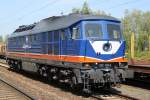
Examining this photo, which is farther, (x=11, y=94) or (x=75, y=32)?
(x=11, y=94)

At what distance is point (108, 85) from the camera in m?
16.0

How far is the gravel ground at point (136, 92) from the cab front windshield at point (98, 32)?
239 centimetres

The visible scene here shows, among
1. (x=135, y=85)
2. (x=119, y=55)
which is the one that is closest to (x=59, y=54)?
(x=119, y=55)

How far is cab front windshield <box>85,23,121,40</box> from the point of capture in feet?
49.5

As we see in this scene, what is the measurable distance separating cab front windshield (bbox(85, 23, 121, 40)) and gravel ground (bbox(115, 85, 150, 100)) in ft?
7.85

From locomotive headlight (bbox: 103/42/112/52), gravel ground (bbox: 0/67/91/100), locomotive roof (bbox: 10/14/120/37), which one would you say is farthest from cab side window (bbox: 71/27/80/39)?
gravel ground (bbox: 0/67/91/100)

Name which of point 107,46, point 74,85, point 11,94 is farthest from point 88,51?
point 11,94

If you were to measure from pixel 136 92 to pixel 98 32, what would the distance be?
3041mm

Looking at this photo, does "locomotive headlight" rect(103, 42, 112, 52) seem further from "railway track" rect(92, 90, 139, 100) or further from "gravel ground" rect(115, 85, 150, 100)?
"gravel ground" rect(115, 85, 150, 100)

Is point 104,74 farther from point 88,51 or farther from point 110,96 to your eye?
point 88,51

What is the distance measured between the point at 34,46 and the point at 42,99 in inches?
284

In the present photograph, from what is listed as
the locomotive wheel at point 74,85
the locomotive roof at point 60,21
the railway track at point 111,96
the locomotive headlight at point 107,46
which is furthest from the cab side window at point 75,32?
the railway track at point 111,96

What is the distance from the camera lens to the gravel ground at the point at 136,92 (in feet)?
48.4

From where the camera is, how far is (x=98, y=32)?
15250mm
